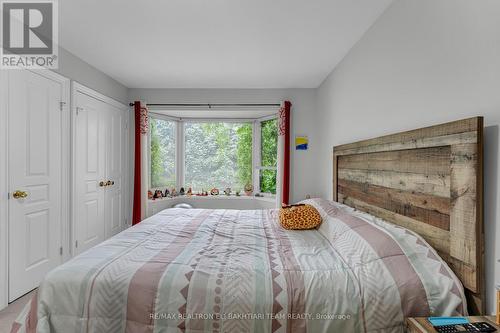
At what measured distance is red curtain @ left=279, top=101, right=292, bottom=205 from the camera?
4.18 m

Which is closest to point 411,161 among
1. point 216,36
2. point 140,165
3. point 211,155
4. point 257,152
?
point 216,36

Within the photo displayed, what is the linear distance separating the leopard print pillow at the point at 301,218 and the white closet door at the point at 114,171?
267 centimetres

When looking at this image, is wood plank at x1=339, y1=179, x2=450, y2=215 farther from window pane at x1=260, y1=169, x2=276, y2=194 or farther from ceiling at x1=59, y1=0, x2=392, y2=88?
window pane at x1=260, y1=169, x2=276, y2=194

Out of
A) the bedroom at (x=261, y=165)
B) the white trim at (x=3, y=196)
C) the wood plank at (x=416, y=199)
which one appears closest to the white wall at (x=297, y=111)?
the bedroom at (x=261, y=165)

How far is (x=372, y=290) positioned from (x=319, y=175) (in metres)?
2.81

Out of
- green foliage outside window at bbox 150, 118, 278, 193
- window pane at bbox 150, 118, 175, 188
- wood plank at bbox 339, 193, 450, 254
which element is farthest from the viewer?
green foliage outside window at bbox 150, 118, 278, 193

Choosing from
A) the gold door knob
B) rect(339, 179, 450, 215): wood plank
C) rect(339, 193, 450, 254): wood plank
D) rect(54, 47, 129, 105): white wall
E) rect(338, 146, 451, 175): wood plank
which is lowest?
rect(339, 193, 450, 254): wood plank

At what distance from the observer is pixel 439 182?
4.74ft

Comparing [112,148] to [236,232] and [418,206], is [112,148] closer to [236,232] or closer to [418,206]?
[236,232]

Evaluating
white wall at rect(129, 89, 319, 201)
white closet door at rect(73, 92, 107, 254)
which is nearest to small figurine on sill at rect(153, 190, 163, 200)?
white closet door at rect(73, 92, 107, 254)

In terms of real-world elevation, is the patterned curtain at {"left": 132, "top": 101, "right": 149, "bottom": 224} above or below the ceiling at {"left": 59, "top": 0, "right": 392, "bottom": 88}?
below

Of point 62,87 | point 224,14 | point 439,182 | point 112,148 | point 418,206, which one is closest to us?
point 439,182

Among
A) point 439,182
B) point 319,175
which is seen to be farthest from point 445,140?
point 319,175

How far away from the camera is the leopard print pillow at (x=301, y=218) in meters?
2.37
